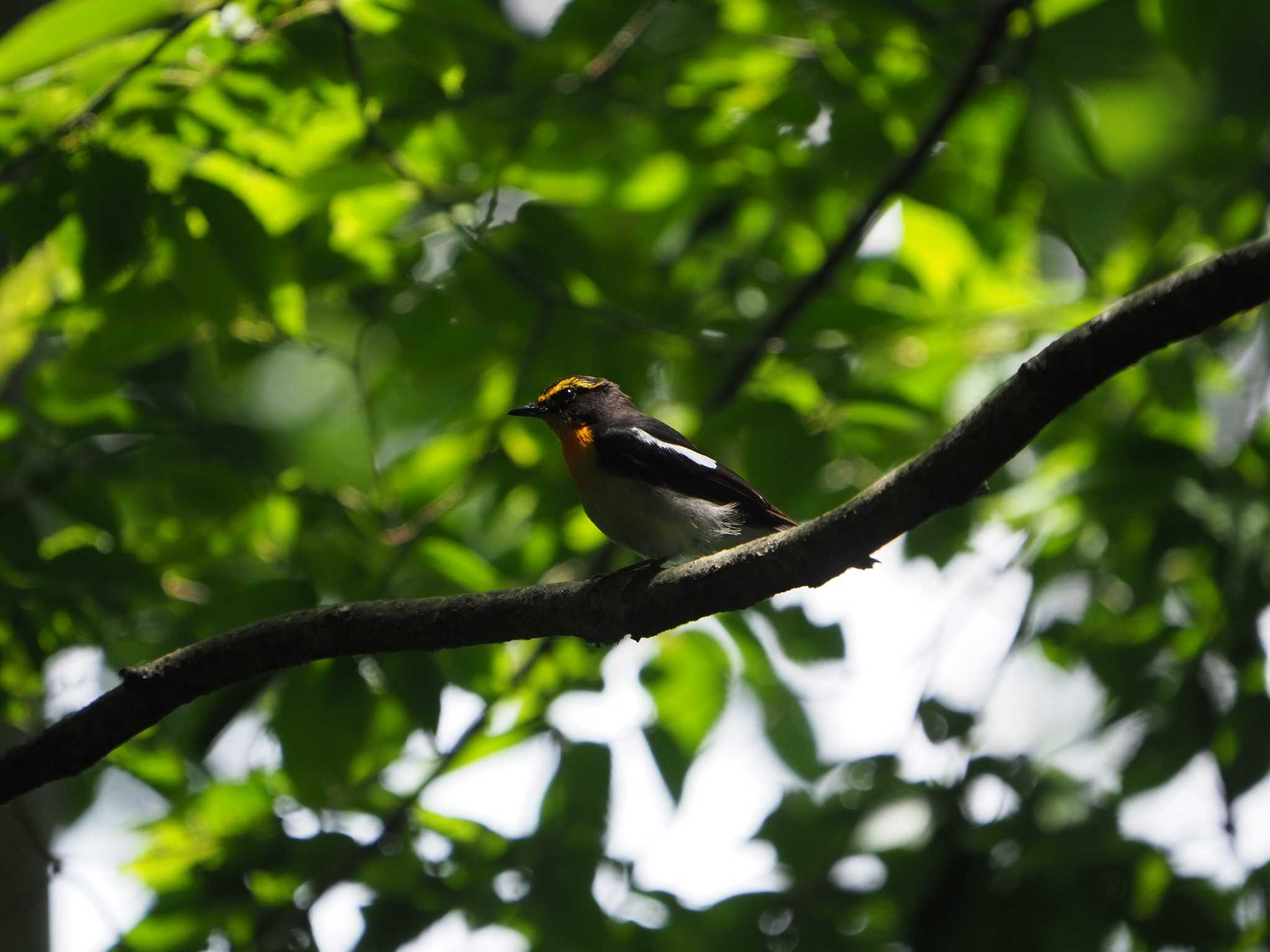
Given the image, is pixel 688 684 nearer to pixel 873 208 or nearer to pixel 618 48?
pixel 873 208

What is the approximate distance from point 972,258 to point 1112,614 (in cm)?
194

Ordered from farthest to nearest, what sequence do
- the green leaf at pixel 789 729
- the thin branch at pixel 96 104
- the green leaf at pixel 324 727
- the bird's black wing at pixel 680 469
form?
the green leaf at pixel 789 729, the bird's black wing at pixel 680 469, the green leaf at pixel 324 727, the thin branch at pixel 96 104

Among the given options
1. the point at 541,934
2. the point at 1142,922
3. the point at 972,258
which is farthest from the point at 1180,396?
the point at 541,934

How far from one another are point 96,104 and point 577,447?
82.3 inches

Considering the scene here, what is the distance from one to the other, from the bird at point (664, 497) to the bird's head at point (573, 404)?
0.29 meters

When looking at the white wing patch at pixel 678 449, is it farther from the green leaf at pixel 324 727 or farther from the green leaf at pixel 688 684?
the green leaf at pixel 324 727

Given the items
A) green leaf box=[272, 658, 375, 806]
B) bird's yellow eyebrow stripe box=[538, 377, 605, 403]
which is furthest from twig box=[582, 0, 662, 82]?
green leaf box=[272, 658, 375, 806]

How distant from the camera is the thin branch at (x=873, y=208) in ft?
14.6

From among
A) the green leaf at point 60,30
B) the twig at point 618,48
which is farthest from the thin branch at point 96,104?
the twig at point 618,48

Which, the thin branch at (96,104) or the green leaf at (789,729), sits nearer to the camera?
the thin branch at (96,104)

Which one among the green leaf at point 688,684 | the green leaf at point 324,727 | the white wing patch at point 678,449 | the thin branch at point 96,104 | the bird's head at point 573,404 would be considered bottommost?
the green leaf at point 688,684

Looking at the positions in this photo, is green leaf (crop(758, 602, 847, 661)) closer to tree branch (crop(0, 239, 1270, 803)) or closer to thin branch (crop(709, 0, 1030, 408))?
thin branch (crop(709, 0, 1030, 408))

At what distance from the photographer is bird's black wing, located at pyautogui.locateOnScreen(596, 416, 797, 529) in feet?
14.0

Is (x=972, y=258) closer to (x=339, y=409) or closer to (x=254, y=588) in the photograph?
(x=254, y=588)
